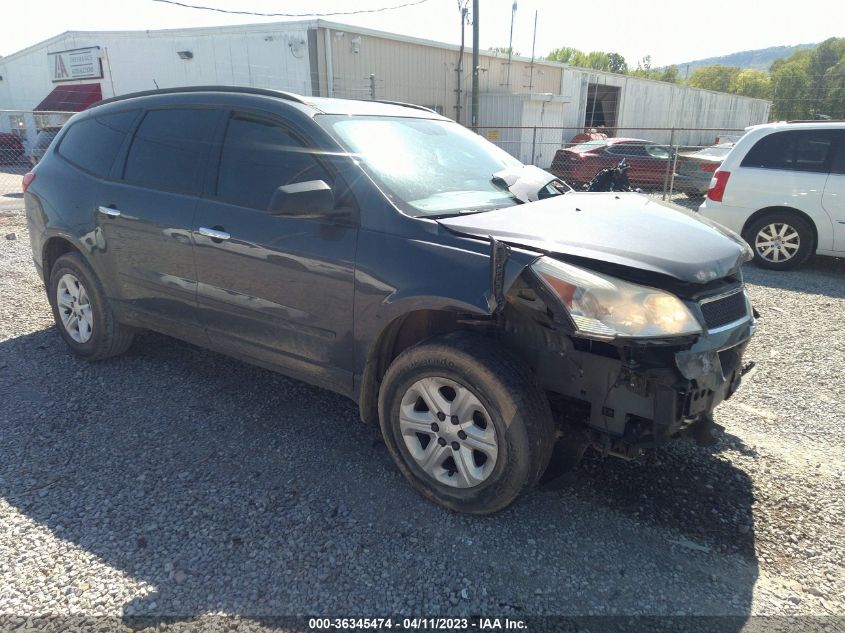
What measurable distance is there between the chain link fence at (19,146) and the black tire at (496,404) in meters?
13.6

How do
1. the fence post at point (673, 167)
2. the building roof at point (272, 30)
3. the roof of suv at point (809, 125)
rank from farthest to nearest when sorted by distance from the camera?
1. the building roof at point (272, 30)
2. the fence post at point (673, 167)
3. the roof of suv at point (809, 125)

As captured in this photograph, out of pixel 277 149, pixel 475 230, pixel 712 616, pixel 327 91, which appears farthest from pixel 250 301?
pixel 327 91

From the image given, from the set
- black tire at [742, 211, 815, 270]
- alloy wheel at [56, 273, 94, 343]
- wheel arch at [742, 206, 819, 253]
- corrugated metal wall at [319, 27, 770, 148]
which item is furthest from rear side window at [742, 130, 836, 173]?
alloy wheel at [56, 273, 94, 343]

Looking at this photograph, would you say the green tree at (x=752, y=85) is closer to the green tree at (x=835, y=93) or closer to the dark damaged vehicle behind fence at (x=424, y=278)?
the green tree at (x=835, y=93)

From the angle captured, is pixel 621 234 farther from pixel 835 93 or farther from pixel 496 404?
pixel 835 93

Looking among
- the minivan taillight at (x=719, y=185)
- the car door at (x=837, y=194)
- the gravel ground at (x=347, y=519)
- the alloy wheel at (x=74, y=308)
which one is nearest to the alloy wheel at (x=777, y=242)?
the car door at (x=837, y=194)

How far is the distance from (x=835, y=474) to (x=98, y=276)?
479 cm

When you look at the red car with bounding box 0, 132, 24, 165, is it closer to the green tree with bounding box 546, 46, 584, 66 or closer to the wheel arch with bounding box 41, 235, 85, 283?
the wheel arch with bounding box 41, 235, 85, 283

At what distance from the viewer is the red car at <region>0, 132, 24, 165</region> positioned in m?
23.3

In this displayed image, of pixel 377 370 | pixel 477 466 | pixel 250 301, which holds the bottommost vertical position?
pixel 477 466

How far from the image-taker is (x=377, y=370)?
10.3 ft

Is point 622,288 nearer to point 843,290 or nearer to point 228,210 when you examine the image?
point 228,210

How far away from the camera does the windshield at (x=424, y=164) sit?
123 inches

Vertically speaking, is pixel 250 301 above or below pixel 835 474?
above
